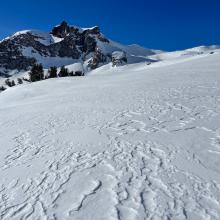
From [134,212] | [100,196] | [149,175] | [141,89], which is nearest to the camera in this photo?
[134,212]

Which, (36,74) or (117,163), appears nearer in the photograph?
(117,163)

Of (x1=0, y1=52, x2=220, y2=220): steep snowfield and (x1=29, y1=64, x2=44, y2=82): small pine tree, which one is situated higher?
(x1=0, y1=52, x2=220, y2=220): steep snowfield

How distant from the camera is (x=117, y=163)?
721 centimetres

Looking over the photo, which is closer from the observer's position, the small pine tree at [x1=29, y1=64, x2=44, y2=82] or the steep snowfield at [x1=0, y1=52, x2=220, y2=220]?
the steep snowfield at [x1=0, y1=52, x2=220, y2=220]

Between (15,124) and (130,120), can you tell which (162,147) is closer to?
(130,120)

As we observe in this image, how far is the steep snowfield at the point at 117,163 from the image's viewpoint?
5.41m

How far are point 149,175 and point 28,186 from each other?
8.97ft

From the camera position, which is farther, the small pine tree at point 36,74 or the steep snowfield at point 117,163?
the small pine tree at point 36,74

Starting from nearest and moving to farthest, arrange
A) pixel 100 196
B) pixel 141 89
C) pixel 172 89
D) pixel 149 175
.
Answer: pixel 100 196, pixel 149 175, pixel 172 89, pixel 141 89

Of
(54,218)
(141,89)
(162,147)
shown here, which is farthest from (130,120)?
(141,89)

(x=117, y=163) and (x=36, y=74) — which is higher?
(x=117, y=163)

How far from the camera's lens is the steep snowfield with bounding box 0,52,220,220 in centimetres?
541

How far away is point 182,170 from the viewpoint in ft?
21.5

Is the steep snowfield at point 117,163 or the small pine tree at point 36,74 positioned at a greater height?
the steep snowfield at point 117,163
